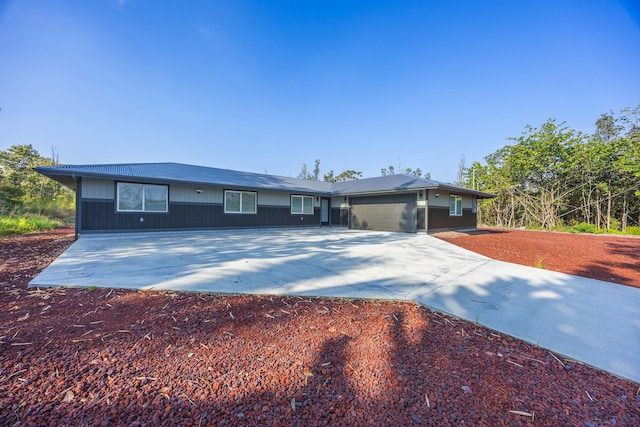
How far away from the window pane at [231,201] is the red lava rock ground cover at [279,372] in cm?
925

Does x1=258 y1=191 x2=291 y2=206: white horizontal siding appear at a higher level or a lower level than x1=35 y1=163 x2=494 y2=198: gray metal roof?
lower

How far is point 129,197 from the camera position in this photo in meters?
9.53

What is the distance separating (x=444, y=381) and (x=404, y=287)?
2041mm

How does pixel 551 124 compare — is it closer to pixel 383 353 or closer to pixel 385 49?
pixel 385 49

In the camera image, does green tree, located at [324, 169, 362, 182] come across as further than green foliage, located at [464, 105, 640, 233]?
Yes

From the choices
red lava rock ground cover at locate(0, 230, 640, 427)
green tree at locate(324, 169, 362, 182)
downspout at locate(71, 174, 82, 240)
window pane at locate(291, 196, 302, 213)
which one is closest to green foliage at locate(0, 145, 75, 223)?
downspout at locate(71, 174, 82, 240)

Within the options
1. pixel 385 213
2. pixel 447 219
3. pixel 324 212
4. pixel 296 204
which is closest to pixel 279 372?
pixel 385 213

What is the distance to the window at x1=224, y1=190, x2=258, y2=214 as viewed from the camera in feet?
39.1

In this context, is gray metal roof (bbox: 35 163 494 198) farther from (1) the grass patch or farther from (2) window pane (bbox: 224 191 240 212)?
(1) the grass patch

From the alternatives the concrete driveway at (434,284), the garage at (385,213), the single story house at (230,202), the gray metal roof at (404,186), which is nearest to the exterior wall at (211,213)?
the single story house at (230,202)

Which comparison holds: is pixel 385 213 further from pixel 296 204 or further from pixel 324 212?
pixel 296 204

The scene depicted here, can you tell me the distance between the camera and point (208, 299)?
3084 mm

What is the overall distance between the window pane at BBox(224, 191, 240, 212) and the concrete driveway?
5.92 meters

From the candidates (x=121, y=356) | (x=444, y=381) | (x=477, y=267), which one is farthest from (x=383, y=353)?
(x=477, y=267)
